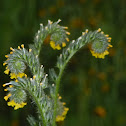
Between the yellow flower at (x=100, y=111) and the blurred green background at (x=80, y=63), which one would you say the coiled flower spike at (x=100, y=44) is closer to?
the blurred green background at (x=80, y=63)

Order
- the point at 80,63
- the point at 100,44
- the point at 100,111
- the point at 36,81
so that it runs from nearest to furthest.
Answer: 1. the point at 36,81
2. the point at 100,44
3. the point at 100,111
4. the point at 80,63

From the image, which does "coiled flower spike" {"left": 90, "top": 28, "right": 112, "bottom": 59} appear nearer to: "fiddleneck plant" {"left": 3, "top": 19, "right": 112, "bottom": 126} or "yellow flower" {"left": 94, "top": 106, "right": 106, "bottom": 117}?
"fiddleneck plant" {"left": 3, "top": 19, "right": 112, "bottom": 126}

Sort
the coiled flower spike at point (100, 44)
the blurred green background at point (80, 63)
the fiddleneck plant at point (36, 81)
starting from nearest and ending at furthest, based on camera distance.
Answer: the fiddleneck plant at point (36, 81) → the coiled flower spike at point (100, 44) → the blurred green background at point (80, 63)

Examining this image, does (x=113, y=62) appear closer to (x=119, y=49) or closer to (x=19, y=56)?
(x=119, y=49)

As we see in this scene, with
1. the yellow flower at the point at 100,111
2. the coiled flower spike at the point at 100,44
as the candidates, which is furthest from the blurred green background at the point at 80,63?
the coiled flower spike at the point at 100,44

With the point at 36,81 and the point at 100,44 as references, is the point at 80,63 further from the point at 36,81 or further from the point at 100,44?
the point at 36,81

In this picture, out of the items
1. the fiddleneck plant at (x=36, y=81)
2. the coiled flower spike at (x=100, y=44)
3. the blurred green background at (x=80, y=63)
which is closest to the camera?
the fiddleneck plant at (x=36, y=81)

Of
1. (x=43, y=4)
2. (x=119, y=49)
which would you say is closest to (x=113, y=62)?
(x=119, y=49)

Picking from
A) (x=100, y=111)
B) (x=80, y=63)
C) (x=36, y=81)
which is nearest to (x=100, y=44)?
(x=36, y=81)

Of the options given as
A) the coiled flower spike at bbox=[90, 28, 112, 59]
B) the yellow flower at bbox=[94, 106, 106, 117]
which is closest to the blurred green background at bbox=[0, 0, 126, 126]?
the yellow flower at bbox=[94, 106, 106, 117]
